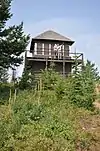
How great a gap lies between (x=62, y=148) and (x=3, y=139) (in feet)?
5.87

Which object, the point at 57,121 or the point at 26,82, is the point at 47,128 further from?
the point at 26,82

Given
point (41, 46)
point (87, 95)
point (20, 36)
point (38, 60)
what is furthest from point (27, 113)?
point (41, 46)

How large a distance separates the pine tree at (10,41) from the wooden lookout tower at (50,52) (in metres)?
5.59

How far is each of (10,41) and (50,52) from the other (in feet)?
29.7

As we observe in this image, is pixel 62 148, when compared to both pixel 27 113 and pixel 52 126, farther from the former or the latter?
pixel 27 113

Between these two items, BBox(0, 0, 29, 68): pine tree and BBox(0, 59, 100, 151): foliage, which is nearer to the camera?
BBox(0, 59, 100, 151): foliage

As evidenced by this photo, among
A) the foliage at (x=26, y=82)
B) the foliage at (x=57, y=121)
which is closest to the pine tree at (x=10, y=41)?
the foliage at (x=26, y=82)

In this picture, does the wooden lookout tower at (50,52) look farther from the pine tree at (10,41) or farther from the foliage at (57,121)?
the foliage at (57,121)

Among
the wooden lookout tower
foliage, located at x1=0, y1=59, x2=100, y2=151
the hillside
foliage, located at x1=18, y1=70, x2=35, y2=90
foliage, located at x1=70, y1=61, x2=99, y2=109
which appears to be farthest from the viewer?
the wooden lookout tower

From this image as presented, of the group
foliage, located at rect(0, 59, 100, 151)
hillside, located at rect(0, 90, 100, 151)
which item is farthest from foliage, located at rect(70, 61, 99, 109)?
hillside, located at rect(0, 90, 100, 151)

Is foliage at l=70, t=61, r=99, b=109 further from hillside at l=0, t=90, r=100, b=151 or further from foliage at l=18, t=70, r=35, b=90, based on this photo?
foliage at l=18, t=70, r=35, b=90

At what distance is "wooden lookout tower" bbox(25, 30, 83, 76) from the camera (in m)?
27.7

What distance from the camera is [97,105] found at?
615 inches

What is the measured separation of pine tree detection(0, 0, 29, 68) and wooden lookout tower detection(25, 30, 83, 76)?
5586mm
